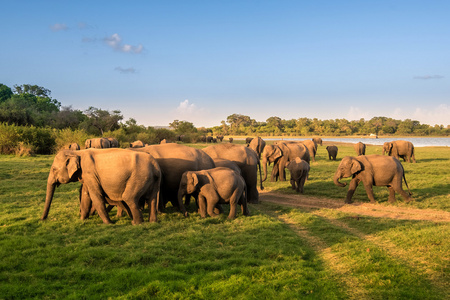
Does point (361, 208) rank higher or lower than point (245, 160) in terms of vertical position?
lower

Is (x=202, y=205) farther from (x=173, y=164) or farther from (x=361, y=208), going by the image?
(x=361, y=208)

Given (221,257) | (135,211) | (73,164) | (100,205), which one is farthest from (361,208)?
(73,164)

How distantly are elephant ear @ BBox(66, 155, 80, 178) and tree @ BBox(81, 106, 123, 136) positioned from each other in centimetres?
4565

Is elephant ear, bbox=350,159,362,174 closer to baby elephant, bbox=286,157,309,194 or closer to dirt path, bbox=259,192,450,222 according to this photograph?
dirt path, bbox=259,192,450,222

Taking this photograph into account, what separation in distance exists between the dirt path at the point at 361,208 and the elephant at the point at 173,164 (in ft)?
13.9

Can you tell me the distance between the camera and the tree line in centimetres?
3584

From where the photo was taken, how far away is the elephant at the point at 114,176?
30.8ft

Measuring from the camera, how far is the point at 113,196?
31.5 feet

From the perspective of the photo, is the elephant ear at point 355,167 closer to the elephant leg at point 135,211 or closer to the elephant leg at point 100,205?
the elephant leg at point 135,211

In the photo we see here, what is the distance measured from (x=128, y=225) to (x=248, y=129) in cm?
12718

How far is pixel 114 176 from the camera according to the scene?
937 centimetres

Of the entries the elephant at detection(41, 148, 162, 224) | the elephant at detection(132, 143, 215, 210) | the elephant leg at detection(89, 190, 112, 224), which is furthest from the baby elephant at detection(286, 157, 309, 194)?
the elephant leg at detection(89, 190, 112, 224)

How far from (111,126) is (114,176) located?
49.2 metres

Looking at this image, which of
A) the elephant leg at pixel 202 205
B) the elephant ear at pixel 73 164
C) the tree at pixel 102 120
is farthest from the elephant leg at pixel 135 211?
the tree at pixel 102 120
